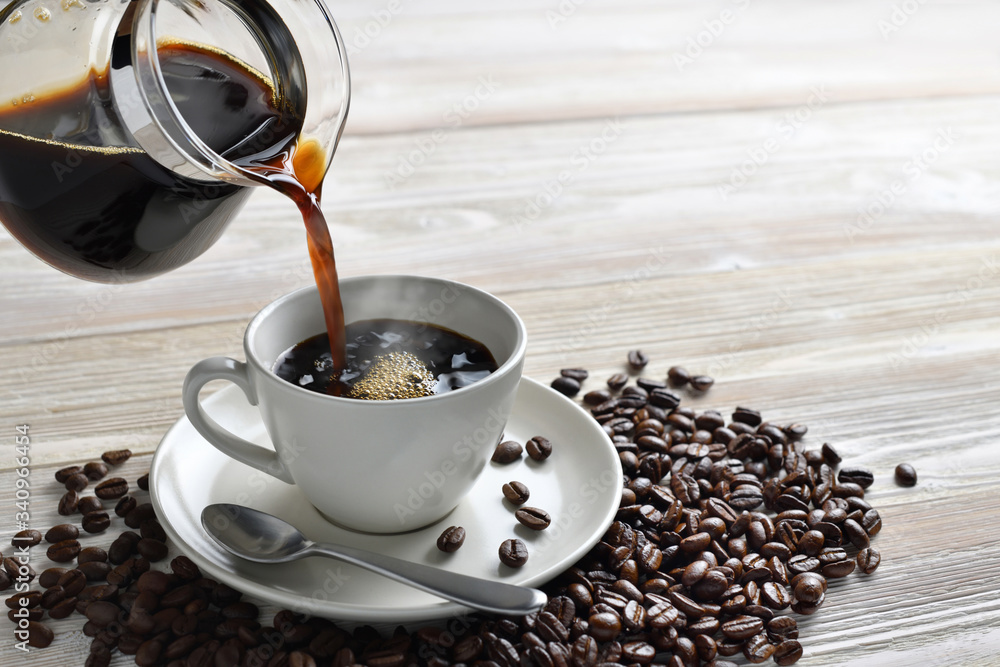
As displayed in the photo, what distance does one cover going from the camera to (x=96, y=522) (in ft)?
3.43

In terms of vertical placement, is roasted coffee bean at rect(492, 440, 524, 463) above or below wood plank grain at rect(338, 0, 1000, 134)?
above

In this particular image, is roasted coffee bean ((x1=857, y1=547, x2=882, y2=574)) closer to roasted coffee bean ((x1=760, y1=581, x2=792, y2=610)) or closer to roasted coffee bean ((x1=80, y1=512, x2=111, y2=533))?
roasted coffee bean ((x1=760, y1=581, x2=792, y2=610))

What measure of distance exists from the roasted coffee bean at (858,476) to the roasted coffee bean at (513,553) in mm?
473

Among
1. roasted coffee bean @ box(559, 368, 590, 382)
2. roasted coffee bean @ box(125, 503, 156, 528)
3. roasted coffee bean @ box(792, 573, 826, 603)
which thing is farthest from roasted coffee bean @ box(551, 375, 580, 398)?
roasted coffee bean @ box(125, 503, 156, 528)

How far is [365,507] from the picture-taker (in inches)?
37.8

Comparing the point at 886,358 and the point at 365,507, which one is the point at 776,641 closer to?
the point at 365,507

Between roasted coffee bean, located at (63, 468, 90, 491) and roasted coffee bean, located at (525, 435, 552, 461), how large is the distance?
547mm

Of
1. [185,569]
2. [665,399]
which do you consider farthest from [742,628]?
[185,569]

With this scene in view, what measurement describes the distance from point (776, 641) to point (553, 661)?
0.77 ft

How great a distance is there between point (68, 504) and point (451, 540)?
1.56 ft

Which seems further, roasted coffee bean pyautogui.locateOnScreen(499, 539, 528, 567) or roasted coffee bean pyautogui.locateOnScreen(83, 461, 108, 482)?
roasted coffee bean pyautogui.locateOnScreen(83, 461, 108, 482)

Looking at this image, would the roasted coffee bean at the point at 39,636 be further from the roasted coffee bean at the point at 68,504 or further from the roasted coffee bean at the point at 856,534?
the roasted coffee bean at the point at 856,534

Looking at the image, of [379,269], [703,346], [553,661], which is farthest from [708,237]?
[553,661]

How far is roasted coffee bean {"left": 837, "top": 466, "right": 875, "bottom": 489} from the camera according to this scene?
117cm
